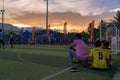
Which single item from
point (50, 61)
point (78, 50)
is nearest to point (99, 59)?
point (78, 50)

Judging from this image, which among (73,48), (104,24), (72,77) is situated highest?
(104,24)

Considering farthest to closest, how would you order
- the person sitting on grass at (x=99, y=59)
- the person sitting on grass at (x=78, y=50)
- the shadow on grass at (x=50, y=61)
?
the shadow on grass at (x=50, y=61)
the person sitting on grass at (x=78, y=50)
the person sitting on grass at (x=99, y=59)

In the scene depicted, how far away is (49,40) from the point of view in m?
60.2

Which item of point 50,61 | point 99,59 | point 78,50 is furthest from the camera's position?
point 50,61

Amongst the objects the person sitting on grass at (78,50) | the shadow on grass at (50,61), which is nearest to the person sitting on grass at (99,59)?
the person sitting on grass at (78,50)

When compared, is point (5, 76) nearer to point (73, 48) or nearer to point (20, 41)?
point (73, 48)

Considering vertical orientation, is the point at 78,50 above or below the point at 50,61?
above

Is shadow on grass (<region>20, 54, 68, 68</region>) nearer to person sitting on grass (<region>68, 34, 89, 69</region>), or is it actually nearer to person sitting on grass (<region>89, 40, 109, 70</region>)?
person sitting on grass (<region>68, 34, 89, 69</region>)

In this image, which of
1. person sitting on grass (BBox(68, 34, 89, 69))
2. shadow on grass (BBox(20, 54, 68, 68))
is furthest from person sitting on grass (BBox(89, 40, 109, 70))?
shadow on grass (BBox(20, 54, 68, 68))

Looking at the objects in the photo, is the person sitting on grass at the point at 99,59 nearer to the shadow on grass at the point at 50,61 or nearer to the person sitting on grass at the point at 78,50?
the person sitting on grass at the point at 78,50

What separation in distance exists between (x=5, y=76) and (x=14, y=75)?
0.41 m

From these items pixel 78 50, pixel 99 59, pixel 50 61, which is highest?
pixel 78 50

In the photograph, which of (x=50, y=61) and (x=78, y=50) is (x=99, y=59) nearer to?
(x=78, y=50)

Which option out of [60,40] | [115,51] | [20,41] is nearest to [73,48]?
[115,51]
